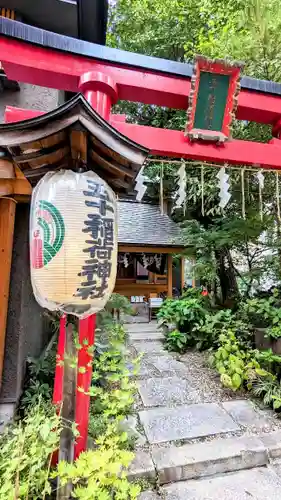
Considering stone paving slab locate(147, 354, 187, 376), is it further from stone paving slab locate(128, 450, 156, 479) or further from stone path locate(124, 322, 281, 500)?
stone paving slab locate(128, 450, 156, 479)

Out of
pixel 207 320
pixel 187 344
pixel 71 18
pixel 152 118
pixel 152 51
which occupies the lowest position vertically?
pixel 187 344

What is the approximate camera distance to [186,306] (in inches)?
293

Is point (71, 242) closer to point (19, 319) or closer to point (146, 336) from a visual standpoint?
point (19, 319)

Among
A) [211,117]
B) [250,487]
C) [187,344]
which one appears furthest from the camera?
[187,344]

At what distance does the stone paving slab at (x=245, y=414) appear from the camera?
3.78 meters

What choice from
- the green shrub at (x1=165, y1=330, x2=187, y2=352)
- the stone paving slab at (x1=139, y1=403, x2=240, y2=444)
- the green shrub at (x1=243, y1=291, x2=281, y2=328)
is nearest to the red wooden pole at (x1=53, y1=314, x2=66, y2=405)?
the stone paving slab at (x1=139, y1=403, x2=240, y2=444)

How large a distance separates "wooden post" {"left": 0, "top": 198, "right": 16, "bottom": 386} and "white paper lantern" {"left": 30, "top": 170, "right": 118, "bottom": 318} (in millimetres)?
1313

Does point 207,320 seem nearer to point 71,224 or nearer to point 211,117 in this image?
point 211,117

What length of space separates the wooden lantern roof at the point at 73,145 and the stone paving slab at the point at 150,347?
18.0 ft

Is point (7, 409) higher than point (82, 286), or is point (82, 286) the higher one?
point (82, 286)

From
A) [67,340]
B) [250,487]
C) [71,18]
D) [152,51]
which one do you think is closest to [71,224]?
[67,340]

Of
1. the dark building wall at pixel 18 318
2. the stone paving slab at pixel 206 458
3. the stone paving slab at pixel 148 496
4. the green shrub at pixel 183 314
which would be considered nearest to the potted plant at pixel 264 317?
the green shrub at pixel 183 314

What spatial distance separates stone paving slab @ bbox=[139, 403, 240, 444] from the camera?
346 cm

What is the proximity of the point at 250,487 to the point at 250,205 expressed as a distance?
5.55 m
